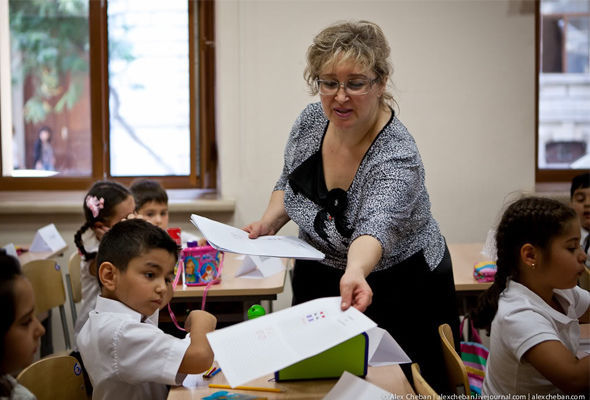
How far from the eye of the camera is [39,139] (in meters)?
4.26

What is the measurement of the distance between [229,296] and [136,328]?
102 cm

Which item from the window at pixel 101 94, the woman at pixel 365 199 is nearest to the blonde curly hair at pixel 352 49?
the woman at pixel 365 199

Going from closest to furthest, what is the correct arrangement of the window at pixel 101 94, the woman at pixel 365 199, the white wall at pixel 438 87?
the woman at pixel 365 199
the white wall at pixel 438 87
the window at pixel 101 94

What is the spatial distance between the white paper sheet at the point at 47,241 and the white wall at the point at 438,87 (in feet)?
3.87

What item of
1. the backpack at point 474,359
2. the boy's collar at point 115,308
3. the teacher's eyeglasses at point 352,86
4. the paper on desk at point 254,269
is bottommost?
the backpack at point 474,359

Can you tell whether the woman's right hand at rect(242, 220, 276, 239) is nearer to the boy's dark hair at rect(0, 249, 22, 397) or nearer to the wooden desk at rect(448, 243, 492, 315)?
the boy's dark hair at rect(0, 249, 22, 397)

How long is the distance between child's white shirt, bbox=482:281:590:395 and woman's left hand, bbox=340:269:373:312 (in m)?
0.42

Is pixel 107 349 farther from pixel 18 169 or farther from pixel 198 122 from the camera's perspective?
pixel 18 169

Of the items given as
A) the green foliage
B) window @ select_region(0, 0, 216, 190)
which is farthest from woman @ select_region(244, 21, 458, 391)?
the green foliage

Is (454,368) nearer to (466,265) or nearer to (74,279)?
(466,265)

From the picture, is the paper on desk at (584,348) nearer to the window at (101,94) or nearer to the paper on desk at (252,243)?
the paper on desk at (252,243)

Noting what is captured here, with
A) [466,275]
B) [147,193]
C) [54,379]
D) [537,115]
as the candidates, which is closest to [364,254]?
[54,379]

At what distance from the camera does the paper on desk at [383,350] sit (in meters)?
1.36

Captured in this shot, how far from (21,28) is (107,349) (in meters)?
3.28
